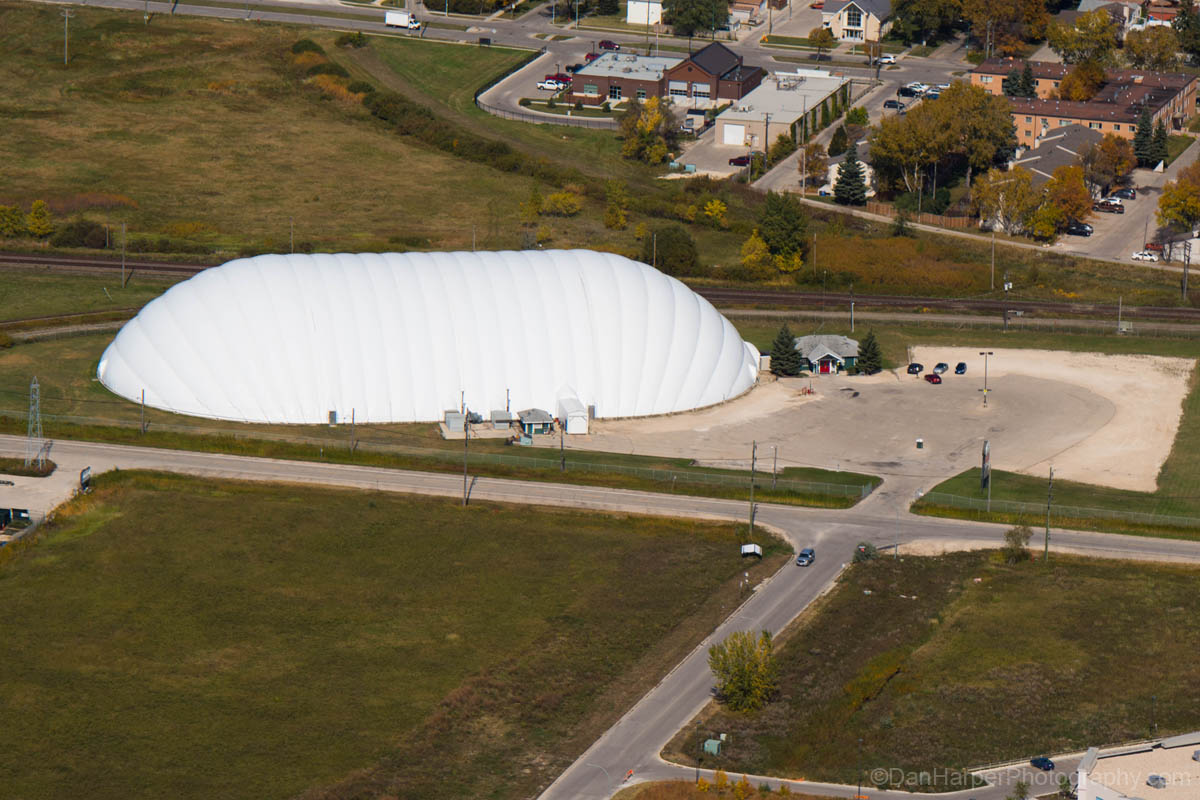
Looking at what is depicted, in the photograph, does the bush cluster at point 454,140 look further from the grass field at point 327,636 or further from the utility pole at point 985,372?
the grass field at point 327,636

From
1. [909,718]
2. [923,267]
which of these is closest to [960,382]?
[923,267]

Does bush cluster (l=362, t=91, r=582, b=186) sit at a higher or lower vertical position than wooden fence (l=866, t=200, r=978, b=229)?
higher

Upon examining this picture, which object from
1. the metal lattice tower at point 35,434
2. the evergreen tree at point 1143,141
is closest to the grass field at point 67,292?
the metal lattice tower at point 35,434

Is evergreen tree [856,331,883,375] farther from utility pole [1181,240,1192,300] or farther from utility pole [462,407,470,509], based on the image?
utility pole [1181,240,1192,300]

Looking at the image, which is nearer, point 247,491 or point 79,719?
point 79,719

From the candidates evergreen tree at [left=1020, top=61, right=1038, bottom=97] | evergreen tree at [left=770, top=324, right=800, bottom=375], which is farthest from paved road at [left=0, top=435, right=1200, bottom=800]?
evergreen tree at [left=1020, top=61, right=1038, bottom=97]

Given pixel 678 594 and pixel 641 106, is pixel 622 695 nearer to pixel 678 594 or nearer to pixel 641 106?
pixel 678 594
